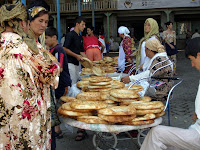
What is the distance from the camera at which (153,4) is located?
74.0 ft

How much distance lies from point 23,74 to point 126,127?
37.0 inches

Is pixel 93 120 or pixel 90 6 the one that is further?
pixel 90 6

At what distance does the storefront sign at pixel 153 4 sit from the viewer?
2198 cm

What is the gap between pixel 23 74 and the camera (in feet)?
6.43

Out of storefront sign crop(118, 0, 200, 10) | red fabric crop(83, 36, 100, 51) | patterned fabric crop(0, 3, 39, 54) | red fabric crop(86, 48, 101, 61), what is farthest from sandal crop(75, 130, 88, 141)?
storefront sign crop(118, 0, 200, 10)

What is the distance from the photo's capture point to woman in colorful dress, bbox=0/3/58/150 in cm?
192

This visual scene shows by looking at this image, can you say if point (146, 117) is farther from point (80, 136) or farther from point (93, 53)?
point (93, 53)

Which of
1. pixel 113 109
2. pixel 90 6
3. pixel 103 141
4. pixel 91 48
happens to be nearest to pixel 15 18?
pixel 113 109

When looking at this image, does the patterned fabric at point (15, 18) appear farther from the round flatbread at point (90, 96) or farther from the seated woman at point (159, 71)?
the seated woman at point (159, 71)

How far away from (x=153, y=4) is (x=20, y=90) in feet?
72.9

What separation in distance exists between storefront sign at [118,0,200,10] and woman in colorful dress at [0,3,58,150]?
21.9m

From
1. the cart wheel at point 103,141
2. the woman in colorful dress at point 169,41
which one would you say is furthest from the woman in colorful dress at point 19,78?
the woman in colorful dress at point 169,41

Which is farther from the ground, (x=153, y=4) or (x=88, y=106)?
(x=153, y=4)

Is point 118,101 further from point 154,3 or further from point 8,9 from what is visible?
point 154,3
